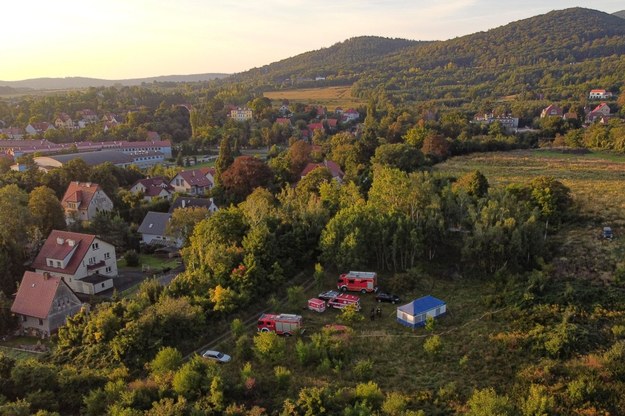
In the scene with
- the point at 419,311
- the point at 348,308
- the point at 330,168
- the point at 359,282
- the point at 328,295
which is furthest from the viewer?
the point at 330,168

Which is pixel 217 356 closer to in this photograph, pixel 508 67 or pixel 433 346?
pixel 433 346

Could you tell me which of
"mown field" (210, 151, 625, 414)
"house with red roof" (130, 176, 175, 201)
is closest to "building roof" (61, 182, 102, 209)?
"house with red roof" (130, 176, 175, 201)

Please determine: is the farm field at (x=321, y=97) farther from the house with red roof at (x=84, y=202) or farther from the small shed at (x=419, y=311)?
the small shed at (x=419, y=311)

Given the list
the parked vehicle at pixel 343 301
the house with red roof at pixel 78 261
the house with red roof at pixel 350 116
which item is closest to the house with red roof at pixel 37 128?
the house with red roof at pixel 350 116

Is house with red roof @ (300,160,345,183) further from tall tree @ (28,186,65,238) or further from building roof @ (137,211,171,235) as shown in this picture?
tall tree @ (28,186,65,238)

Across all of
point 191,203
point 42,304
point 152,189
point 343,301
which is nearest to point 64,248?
point 42,304

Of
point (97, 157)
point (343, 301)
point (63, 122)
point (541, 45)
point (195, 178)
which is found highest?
point (541, 45)

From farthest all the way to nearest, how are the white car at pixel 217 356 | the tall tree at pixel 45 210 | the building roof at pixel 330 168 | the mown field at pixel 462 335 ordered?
the building roof at pixel 330 168 → the tall tree at pixel 45 210 → the white car at pixel 217 356 → the mown field at pixel 462 335
